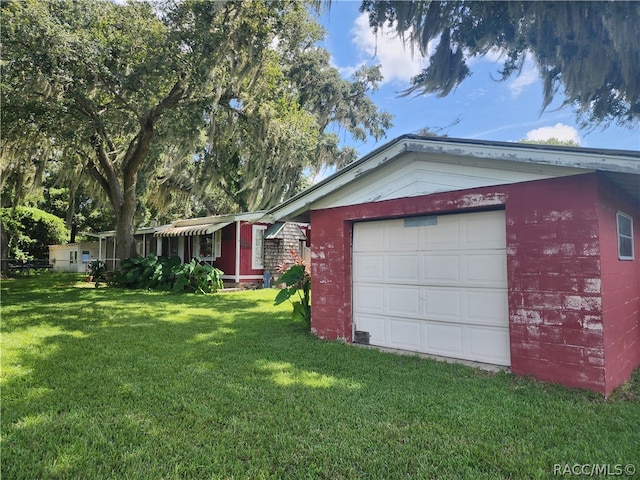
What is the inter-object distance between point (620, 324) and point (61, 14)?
474 inches

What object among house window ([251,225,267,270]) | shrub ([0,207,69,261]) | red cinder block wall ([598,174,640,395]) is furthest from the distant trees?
shrub ([0,207,69,261])

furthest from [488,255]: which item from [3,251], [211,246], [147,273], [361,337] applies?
[3,251]

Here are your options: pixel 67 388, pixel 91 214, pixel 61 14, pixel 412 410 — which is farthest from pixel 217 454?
pixel 91 214

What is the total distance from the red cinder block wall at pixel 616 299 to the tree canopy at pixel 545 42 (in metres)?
1.70

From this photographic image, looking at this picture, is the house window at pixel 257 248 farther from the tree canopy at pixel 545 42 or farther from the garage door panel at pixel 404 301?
the garage door panel at pixel 404 301

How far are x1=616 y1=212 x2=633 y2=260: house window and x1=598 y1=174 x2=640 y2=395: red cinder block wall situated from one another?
0.07 m

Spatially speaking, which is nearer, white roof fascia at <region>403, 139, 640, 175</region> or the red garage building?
white roof fascia at <region>403, 139, 640, 175</region>

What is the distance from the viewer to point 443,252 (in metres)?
5.19

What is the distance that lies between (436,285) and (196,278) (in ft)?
32.9

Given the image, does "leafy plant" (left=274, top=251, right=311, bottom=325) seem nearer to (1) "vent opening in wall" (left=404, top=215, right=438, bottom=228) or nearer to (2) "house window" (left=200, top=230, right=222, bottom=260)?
(1) "vent opening in wall" (left=404, top=215, right=438, bottom=228)

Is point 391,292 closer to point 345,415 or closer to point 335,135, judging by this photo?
point 345,415

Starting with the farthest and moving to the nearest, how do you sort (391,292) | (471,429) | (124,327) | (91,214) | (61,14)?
(91,214) → (61,14) → (124,327) → (391,292) → (471,429)

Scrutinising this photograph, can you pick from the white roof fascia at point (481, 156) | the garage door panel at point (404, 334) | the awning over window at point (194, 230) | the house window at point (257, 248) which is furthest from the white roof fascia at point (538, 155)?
the house window at point (257, 248)

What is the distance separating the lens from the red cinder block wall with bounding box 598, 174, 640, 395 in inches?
158
